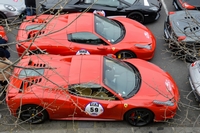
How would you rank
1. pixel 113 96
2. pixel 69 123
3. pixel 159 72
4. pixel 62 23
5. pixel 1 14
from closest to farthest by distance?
1. pixel 113 96
2. pixel 69 123
3. pixel 159 72
4. pixel 62 23
5. pixel 1 14

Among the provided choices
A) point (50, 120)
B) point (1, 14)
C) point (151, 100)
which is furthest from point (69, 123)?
point (1, 14)

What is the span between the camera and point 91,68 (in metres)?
6.98

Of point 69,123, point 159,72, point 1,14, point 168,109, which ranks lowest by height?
point 69,123

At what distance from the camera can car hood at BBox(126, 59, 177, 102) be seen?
688 cm

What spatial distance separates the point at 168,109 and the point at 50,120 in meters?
2.69

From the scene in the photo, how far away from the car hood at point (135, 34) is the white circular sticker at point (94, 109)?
2.53m

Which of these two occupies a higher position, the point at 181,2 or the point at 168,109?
the point at 181,2

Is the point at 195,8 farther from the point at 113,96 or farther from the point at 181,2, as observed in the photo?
the point at 113,96

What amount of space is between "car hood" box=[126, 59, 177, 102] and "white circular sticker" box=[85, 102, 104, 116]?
2.54ft

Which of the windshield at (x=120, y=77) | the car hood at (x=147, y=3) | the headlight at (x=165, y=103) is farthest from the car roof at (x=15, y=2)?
the headlight at (x=165, y=103)

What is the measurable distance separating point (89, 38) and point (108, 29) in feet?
2.38

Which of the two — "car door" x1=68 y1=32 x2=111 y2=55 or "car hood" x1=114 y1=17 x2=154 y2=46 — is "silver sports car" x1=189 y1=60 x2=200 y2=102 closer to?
"car hood" x1=114 y1=17 x2=154 y2=46

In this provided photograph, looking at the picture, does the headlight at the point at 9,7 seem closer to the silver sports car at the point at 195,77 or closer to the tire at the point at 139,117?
the tire at the point at 139,117

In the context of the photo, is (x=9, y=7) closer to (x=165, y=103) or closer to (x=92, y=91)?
(x=92, y=91)
